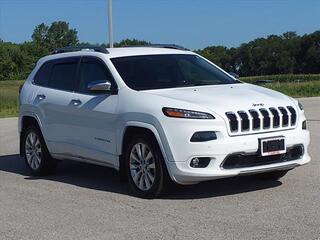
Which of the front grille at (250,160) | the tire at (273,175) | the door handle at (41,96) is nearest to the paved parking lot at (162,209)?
the tire at (273,175)

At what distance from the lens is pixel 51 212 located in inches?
269

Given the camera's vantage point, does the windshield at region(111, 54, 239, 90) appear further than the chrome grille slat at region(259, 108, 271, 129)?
Yes

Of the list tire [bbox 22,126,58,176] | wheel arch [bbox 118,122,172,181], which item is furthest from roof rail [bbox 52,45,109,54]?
wheel arch [bbox 118,122,172,181]

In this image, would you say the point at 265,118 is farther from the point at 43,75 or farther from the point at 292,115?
the point at 43,75

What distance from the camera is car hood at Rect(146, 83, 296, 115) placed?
7.00 m

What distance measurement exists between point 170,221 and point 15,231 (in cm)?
148

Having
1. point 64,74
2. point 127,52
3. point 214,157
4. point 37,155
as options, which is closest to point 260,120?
point 214,157

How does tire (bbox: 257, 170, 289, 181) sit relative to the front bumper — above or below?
below

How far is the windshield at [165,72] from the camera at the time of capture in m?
7.91

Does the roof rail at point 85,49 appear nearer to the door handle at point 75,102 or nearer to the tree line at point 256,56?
the door handle at point 75,102

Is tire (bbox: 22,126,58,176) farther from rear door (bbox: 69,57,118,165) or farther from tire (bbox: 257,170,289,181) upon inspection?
tire (bbox: 257,170,289,181)

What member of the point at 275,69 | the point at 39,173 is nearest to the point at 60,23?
the point at 275,69

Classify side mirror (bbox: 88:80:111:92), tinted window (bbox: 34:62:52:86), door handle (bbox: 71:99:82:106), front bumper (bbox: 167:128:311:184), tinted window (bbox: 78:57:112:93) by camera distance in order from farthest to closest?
tinted window (bbox: 34:62:52:86), door handle (bbox: 71:99:82:106), tinted window (bbox: 78:57:112:93), side mirror (bbox: 88:80:111:92), front bumper (bbox: 167:128:311:184)

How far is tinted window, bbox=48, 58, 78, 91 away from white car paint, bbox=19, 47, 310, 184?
0.37 feet
